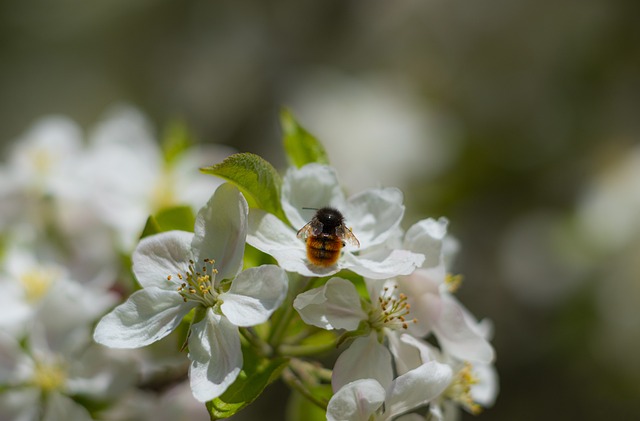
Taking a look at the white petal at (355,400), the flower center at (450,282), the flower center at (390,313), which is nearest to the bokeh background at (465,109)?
the flower center at (450,282)

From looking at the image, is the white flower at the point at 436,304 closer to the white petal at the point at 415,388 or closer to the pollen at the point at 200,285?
the white petal at the point at 415,388

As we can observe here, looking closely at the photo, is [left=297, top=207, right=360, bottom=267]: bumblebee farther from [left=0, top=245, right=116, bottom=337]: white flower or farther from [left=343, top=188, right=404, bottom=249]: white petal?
[left=0, top=245, right=116, bottom=337]: white flower

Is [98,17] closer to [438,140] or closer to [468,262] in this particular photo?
[438,140]

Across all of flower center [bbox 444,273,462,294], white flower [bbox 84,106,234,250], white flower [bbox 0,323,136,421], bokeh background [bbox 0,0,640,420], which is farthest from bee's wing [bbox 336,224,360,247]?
bokeh background [bbox 0,0,640,420]

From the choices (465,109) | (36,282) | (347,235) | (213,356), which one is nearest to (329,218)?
(347,235)

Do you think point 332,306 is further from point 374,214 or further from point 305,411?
point 305,411
